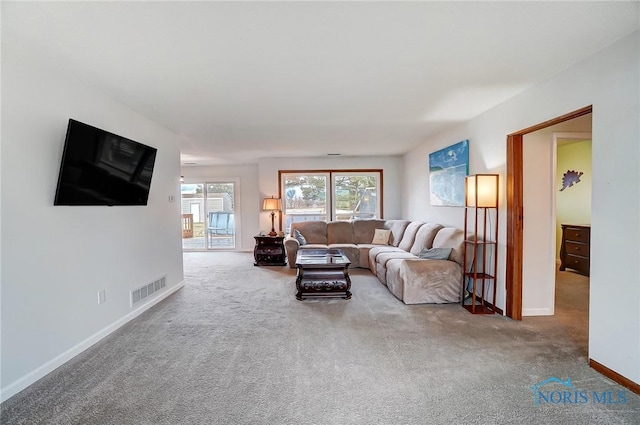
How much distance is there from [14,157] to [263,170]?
5.13m

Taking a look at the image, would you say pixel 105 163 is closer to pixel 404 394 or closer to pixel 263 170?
pixel 404 394

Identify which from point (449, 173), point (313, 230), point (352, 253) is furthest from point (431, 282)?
point (313, 230)

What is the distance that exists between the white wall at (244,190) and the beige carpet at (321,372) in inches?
176

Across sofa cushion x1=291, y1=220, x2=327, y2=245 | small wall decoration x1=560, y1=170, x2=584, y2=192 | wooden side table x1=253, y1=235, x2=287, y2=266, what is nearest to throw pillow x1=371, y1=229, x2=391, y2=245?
sofa cushion x1=291, y1=220, x2=327, y2=245

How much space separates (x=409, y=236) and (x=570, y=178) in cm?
301

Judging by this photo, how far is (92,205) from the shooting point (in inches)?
111

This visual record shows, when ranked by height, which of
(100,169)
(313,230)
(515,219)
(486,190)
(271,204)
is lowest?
(313,230)

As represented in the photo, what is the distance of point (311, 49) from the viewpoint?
2.18 metres

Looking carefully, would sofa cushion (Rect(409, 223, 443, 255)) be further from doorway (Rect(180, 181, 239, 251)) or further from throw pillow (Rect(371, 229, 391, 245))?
doorway (Rect(180, 181, 239, 251))

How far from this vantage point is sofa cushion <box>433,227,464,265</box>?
401 cm

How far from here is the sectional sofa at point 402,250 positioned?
3.86m

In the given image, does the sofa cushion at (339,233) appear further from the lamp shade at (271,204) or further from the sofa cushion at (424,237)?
the sofa cushion at (424,237)

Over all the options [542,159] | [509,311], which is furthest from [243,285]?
[542,159]

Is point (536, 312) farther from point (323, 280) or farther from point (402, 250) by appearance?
point (323, 280)
